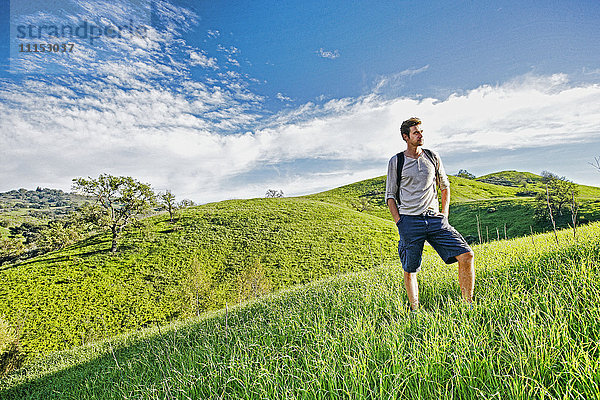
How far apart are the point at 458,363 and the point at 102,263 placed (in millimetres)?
40414

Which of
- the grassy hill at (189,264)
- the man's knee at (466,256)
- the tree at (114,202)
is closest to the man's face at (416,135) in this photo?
the man's knee at (466,256)

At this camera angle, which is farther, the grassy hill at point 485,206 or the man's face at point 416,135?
the grassy hill at point 485,206

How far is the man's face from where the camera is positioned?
171 inches

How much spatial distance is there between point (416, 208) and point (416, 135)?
111cm

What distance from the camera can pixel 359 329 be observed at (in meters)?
3.36

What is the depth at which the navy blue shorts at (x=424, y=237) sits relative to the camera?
4.14 m

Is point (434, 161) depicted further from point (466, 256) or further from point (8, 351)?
point (8, 351)

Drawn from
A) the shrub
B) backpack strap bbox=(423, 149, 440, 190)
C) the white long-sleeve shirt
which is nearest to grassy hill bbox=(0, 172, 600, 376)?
the shrub

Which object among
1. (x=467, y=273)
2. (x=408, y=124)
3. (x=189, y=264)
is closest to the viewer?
(x=467, y=273)

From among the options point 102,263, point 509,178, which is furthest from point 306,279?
point 509,178

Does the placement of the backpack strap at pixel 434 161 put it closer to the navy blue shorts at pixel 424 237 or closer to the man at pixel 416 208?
the man at pixel 416 208

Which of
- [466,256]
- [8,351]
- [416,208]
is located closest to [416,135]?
[416,208]

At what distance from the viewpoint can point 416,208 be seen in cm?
431

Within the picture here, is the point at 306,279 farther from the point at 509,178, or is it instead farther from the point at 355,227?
the point at 509,178
